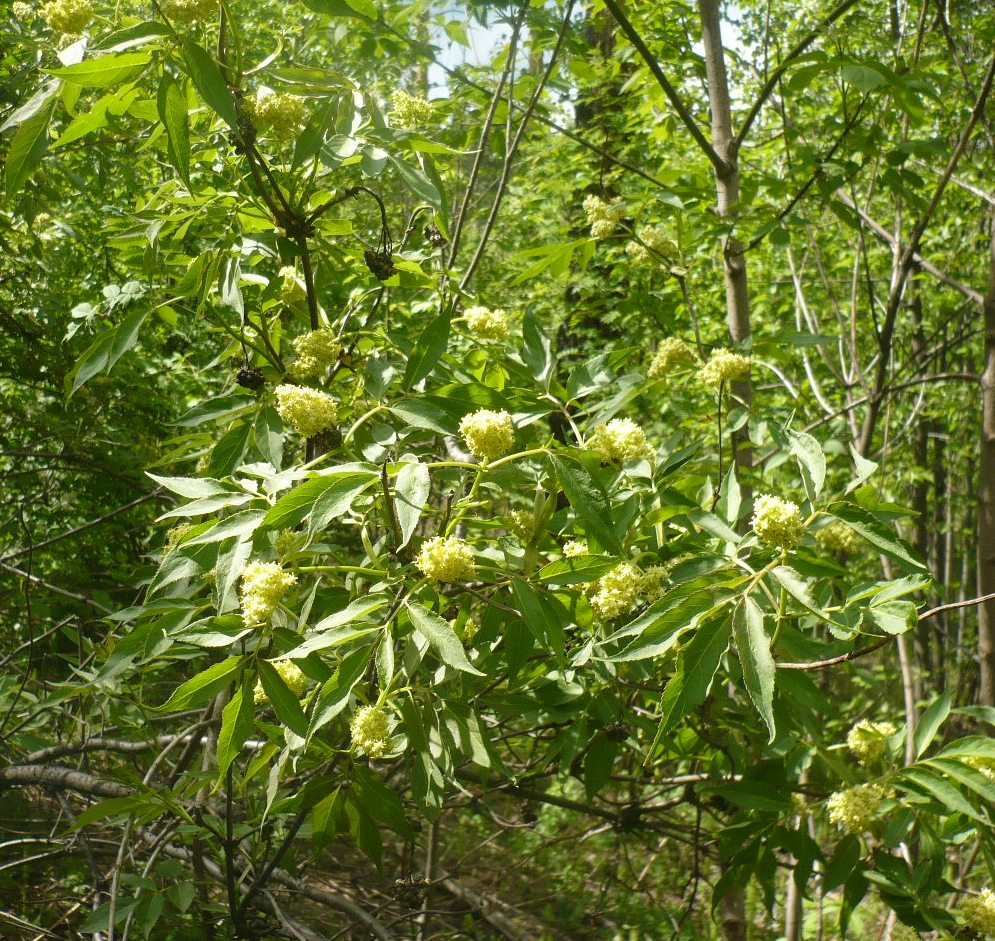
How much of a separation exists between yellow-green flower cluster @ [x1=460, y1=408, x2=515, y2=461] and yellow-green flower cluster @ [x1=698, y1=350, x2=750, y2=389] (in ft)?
2.38

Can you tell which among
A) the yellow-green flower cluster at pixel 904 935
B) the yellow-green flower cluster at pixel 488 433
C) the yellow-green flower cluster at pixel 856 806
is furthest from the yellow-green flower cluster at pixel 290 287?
the yellow-green flower cluster at pixel 904 935

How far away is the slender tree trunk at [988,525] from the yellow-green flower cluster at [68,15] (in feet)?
9.19

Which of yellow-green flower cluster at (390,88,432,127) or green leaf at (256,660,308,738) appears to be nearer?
green leaf at (256,660,308,738)

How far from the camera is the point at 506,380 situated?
2309mm

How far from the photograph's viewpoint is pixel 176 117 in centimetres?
156

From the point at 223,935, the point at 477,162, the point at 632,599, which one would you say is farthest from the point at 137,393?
the point at 632,599

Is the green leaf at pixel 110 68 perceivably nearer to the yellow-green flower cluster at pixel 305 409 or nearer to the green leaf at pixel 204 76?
the green leaf at pixel 204 76

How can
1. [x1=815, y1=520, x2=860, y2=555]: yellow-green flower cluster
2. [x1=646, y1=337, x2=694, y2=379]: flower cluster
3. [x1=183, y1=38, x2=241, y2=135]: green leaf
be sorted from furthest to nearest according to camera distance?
1. [x1=815, y1=520, x2=860, y2=555]: yellow-green flower cluster
2. [x1=646, y1=337, x2=694, y2=379]: flower cluster
3. [x1=183, y1=38, x2=241, y2=135]: green leaf

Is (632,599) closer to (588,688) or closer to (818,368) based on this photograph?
(588,688)

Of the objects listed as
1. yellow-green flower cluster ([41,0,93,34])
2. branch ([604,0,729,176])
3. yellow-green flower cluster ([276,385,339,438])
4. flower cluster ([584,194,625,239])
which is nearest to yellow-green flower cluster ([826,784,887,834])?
yellow-green flower cluster ([276,385,339,438])

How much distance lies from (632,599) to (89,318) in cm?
267

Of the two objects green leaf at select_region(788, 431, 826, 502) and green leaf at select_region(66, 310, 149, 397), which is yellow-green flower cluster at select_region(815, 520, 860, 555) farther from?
green leaf at select_region(66, 310, 149, 397)

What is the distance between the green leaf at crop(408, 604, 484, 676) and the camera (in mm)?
1366

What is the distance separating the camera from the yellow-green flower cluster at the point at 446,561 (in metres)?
1.47
